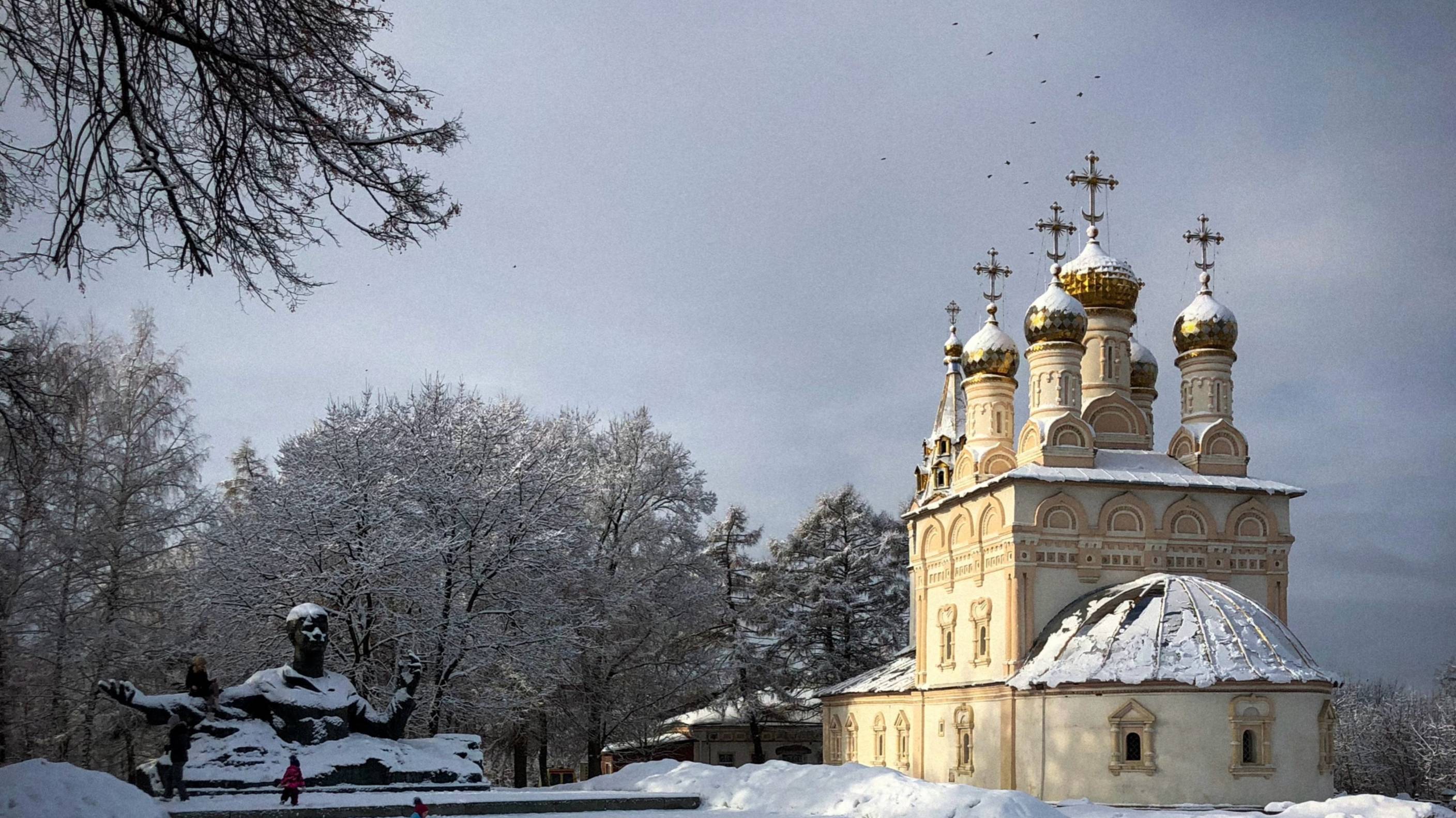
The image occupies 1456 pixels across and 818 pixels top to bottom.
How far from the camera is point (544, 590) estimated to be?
70.4ft

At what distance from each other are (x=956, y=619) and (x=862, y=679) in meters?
4.72

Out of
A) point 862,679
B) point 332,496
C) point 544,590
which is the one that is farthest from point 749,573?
point 332,496

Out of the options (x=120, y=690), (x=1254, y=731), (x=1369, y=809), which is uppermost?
(x=120, y=690)

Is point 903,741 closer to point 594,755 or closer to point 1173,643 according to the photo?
point 594,755

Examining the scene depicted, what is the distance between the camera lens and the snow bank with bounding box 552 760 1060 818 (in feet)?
38.1

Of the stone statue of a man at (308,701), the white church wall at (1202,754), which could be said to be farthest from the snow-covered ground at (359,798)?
the white church wall at (1202,754)

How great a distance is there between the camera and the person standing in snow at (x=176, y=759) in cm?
1281

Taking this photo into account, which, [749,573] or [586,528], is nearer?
[586,528]

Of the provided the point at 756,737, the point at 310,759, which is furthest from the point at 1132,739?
the point at 756,737

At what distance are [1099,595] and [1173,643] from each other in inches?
111

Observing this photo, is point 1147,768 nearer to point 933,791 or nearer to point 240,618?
point 933,791

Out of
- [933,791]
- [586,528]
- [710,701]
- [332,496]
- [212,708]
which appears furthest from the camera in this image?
[710,701]

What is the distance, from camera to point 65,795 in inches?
350

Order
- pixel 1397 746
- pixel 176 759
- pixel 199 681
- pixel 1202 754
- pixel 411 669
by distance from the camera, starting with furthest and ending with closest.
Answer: pixel 1397 746 < pixel 1202 754 < pixel 411 669 < pixel 199 681 < pixel 176 759
